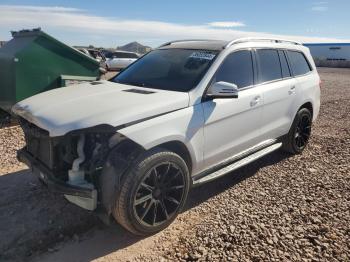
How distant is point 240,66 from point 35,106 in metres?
2.48

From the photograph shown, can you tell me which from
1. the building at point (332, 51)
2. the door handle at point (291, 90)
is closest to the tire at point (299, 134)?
the door handle at point (291, 90)

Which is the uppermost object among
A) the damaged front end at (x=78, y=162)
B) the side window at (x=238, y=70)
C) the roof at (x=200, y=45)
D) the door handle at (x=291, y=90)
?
the roof at (x=200, y=45)

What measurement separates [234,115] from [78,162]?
1959mm

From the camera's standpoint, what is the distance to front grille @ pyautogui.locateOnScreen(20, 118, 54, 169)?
11.6 ft

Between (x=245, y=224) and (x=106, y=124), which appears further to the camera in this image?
(x=245, y=224)

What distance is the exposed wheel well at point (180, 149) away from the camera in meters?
3.83

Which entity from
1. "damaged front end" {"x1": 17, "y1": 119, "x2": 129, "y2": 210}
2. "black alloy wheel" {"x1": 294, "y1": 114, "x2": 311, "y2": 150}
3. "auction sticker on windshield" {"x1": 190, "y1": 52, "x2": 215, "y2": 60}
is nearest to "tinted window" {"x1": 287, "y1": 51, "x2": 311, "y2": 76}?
"black alloy wheel" {"x1": 294, "y1": 114, "x2": 311, "y2": 150}

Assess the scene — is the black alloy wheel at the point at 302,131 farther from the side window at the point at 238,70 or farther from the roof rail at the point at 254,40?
the side window at the point at 238,70

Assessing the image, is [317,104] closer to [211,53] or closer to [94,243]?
[211,53]

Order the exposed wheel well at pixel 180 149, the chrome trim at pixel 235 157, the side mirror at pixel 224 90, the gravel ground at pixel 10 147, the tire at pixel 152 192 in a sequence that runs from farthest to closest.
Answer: the gravel ground at pixel 10 147 < the chrome trim at pixel 235 157 < the side mirror at pixel 224 90 < the exposed wheel well at pixel 180 149 < the tire at pixel 152 192

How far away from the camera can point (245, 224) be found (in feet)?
13.2

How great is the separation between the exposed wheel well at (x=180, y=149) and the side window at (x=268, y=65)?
172cm

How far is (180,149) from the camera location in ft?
13.0

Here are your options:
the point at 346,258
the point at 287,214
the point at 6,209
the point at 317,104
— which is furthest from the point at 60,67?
the point at 346,258
